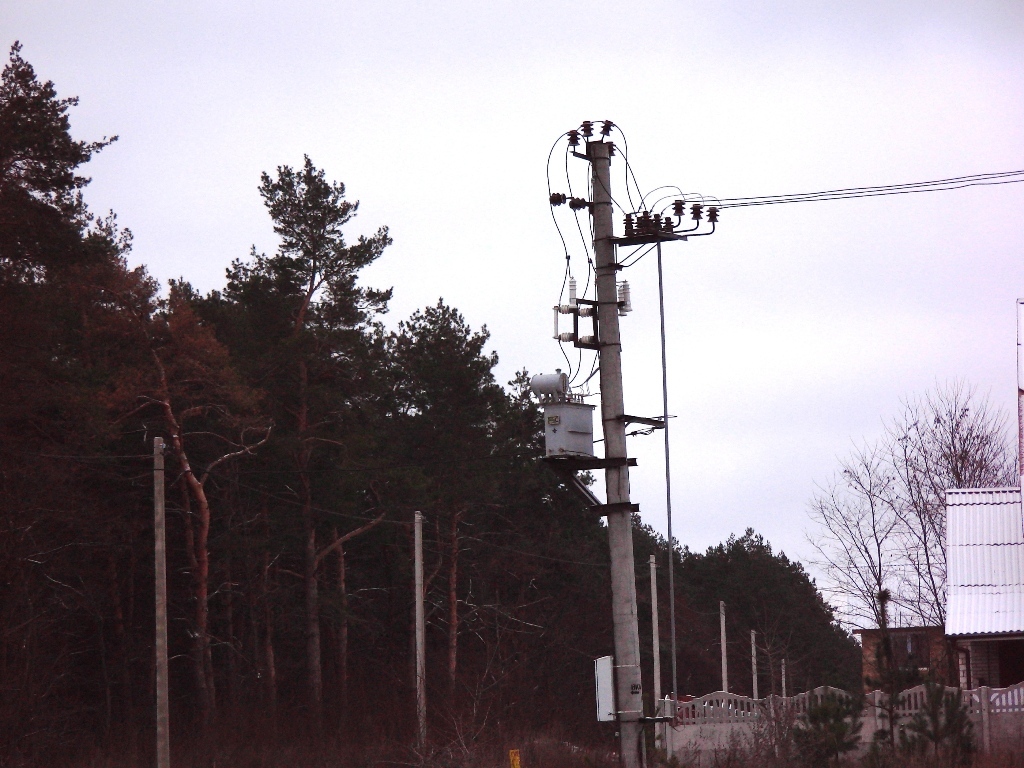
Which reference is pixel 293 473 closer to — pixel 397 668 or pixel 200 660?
pixel 200 660

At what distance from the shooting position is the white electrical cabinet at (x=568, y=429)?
1530 centimetres

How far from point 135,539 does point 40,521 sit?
697cm

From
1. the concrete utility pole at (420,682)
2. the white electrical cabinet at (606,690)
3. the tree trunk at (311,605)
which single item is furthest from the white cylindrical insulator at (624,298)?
the tree trunk at (311,605)

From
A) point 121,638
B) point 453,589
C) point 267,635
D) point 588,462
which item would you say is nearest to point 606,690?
point 588,462

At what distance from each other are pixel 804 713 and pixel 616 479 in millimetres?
4231

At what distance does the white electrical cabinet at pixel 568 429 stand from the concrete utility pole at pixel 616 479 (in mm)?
228

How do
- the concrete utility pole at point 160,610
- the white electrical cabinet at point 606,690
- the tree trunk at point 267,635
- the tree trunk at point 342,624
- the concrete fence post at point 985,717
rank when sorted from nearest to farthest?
the white electrical cabinet at point 606,690, the concrete fence post at point 985,717, the concrete utility pole at point 160,610, the tree trunk at point 267,635, the tree trunk at point 342,624

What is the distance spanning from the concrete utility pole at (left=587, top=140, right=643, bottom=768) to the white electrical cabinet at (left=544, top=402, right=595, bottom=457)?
0.75ft

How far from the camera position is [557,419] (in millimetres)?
15383

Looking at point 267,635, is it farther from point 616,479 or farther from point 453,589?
point 616,479

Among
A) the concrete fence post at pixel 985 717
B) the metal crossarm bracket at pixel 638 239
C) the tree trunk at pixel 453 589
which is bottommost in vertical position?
the concrete fence post at pixel 985 717

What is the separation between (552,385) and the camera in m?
15.5

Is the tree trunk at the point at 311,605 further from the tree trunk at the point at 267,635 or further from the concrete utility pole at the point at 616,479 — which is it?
the concrete utility pole at the point at 616,479

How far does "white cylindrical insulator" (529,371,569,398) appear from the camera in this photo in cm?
1552
